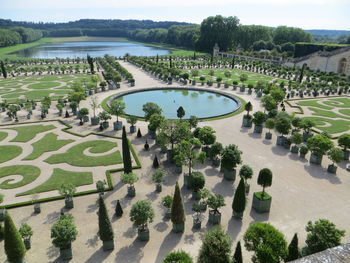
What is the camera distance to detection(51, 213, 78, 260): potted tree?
17078mm

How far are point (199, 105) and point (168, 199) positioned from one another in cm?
3419

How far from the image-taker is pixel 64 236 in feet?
55.9

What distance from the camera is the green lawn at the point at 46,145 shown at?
106ft

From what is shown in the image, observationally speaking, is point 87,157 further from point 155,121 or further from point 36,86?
point 36,86

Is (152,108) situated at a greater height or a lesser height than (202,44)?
lesser

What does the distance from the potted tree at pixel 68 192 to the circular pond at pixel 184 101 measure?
24.6 meters

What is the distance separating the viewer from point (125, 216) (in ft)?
71.5

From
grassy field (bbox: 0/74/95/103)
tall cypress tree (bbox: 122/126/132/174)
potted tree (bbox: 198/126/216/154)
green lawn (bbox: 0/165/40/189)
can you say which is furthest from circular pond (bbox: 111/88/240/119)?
green lawn (bbox: 0/165/40/189)

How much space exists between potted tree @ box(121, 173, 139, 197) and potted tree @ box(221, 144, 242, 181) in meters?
8.93

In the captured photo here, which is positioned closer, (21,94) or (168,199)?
(168,199)

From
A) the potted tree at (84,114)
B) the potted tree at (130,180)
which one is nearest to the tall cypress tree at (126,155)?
the potted tree at (130,180)

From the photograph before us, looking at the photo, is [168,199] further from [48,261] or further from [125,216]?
[48,261]

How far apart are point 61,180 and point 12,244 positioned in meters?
11.2

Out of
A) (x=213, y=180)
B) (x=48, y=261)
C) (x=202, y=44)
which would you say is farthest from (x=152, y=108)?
(x=202, y=44)
